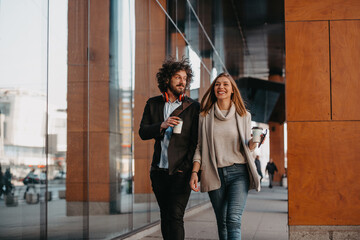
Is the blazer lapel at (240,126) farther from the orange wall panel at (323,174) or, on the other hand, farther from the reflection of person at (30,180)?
the orange wall panel at (323,174)

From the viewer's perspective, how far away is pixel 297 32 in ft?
19.9

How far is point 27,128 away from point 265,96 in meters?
30.4

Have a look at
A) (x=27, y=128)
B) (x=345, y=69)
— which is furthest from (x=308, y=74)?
(x=27, y=128)

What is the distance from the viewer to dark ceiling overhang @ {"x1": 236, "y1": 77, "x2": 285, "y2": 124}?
28875mm

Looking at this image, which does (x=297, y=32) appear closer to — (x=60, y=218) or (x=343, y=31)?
(x=343, y=31)

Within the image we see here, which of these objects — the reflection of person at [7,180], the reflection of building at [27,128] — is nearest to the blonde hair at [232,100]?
the reflection of building at [27,128]

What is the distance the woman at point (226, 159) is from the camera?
4105 mm

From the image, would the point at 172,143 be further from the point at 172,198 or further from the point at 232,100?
the point at 232,100

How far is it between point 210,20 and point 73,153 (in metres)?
10.3

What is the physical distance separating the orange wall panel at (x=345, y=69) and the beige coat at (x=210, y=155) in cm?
214

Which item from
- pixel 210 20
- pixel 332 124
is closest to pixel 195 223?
pixel 332 124

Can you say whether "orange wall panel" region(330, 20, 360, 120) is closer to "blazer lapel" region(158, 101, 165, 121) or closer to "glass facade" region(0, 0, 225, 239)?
"blazer lapel" region(158, 101, 165, 121)

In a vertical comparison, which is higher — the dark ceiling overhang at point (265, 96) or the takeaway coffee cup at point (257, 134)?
the dark ceiling overhang at point (265, 96)

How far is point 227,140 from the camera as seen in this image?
4184 millimetres
